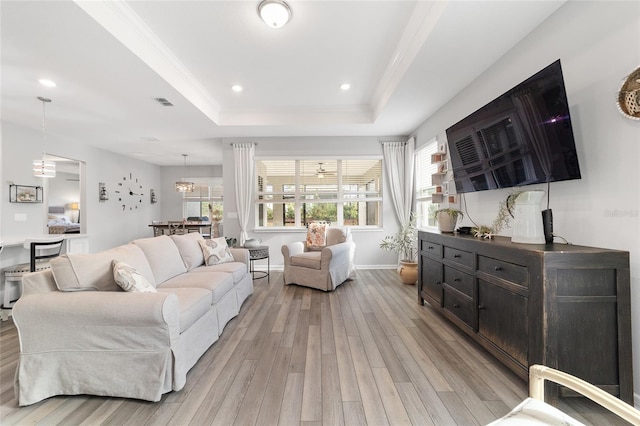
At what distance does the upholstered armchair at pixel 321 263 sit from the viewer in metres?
3.79

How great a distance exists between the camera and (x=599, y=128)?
1715mm

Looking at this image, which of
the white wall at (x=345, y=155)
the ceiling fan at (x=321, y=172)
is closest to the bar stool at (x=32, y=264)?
the white wall at (x=345, y=155)

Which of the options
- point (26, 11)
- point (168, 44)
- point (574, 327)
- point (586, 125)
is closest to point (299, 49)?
point (168, 44)

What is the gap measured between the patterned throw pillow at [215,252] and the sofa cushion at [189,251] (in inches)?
2.8

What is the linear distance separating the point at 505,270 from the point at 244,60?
10.8 ft

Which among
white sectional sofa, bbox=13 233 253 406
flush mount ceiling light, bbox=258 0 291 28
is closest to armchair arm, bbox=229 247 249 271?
white sectional sofa, bbox=13 233 253 406

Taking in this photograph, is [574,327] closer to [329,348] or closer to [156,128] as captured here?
[329,348]

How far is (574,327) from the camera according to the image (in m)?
1.53

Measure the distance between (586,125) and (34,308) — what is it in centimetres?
384

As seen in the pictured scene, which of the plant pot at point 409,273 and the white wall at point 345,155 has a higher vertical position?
the white wall at point 345,155

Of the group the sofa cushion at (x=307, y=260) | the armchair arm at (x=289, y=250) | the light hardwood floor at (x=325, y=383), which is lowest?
the light hardwood floor at (x=325, y=383)

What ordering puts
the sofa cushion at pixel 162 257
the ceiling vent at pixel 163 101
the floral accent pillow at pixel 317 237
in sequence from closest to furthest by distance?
the sofa cushion at pixel 162 257 → the ceiling vent at pixel 163 101 → the floral accent pillow at pixel 317 237

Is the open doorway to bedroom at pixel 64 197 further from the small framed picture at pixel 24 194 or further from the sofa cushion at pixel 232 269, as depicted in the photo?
the sofa cushion at pixel 232 269

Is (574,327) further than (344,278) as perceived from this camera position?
No
